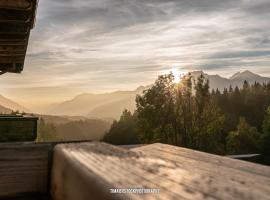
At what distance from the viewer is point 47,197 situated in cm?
145

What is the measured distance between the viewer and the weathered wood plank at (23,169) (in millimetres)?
1430

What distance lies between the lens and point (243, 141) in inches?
2879

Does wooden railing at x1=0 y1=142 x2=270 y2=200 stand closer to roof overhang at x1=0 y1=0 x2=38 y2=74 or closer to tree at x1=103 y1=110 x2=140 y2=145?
roof overhang at x1=0 y1=0 x2=38 y2=74

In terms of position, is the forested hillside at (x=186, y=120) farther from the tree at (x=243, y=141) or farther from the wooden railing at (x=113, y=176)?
the wooden railing at (x=113, y=176)

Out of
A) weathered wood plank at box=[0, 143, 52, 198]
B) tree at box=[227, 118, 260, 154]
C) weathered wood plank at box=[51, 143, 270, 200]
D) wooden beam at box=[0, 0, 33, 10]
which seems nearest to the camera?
weathered wood plank at box=[51, 143, 270, 200]

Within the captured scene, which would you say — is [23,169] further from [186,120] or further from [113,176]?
[186,120]

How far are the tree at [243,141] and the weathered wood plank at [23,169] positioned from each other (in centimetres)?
7282

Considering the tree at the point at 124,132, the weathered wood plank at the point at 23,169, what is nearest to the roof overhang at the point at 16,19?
the weathered wood plank at the point at 23,169

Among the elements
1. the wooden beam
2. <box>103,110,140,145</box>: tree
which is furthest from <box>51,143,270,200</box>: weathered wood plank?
<box>103,110,140,145</box>: tree

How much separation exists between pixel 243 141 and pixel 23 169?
75.7m

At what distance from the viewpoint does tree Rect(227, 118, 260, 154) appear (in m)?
71.4

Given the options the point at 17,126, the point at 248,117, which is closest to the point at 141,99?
the point at 17,126

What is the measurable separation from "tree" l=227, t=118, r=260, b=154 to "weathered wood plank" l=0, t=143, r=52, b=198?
7282cm

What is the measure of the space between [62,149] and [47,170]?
17 cm
